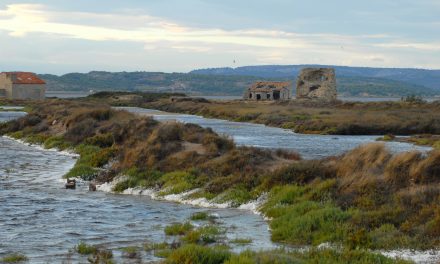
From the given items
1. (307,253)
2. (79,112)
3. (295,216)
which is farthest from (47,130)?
(307,253)

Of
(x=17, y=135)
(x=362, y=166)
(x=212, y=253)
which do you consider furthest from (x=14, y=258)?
(x=17, y=135)

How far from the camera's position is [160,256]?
46.0 ft

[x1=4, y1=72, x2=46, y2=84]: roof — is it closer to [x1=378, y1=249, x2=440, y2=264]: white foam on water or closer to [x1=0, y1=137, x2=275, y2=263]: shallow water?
[x1=0, y1=137, x2=275, y2=263]: shallow water

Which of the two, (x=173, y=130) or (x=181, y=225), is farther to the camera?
(x=173, y=130)

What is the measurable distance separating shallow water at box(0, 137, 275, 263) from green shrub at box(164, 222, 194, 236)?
22 centimetres

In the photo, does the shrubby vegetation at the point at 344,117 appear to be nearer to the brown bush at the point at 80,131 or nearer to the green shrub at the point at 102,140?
the brown bush at the point at 80,131

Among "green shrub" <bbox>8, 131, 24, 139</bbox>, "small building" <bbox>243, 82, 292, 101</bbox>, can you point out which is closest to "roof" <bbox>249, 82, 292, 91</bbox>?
"small building" <bbox>243, 82, 292, 101</bbox>

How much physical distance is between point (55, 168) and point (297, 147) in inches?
664

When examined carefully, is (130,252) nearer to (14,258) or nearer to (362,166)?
(14,258)

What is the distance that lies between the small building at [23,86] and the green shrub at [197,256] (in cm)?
12141

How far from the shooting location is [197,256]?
41.7 ft

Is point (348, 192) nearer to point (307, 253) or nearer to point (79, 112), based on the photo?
point (307, 253)

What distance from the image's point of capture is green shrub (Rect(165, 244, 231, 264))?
41.4 feet

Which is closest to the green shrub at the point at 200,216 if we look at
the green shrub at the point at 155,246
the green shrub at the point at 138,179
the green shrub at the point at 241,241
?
the green shrub at the point at 241,241
